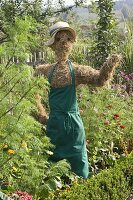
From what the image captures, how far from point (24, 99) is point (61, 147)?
127 cm

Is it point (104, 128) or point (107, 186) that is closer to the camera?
point (107, 186)

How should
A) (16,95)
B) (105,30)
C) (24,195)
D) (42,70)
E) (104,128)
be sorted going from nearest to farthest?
(24,195) < (16,95) < (42,70) < (104,128) < (105,30)

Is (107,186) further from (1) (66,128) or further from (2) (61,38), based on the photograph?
(2) (61,38)

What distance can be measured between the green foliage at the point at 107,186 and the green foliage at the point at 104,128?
299 mm

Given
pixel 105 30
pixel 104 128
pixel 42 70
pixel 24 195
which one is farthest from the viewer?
pixel 105 30

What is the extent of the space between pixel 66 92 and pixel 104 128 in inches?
48.5

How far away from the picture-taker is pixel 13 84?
3.35 meters

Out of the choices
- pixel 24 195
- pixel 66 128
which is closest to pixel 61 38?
pixel 66 128

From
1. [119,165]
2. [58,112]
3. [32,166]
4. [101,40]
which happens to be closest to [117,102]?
[119,165]

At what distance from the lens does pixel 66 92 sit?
439cm

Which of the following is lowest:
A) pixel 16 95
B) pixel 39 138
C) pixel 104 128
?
pixel 104 128

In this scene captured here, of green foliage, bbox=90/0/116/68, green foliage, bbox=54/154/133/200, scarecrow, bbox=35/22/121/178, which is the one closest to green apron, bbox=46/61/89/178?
scarecrow, bbox=35/22/121/178

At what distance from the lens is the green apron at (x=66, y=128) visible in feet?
14.5

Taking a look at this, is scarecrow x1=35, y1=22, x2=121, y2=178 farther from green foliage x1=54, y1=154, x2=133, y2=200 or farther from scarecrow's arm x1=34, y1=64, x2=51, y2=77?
green foliage x1=54, y1=154, x2=133, y2=200
